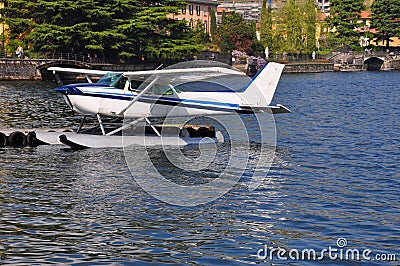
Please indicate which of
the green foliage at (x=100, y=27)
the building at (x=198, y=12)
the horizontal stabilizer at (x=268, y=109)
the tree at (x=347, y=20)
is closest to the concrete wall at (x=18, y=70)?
the green foliage at (x=100, y=27)

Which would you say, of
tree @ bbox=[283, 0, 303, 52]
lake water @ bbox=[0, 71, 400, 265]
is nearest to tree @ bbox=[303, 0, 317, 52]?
tree @ bbox=[283, 0, 303, 52]

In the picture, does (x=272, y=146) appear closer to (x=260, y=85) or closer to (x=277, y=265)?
(x=260, y=85)

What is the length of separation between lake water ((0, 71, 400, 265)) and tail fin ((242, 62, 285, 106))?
153 centimetres

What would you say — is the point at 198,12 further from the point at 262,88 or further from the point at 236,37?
the point at 262,88

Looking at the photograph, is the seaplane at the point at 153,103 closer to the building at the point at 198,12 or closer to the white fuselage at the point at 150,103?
the white fuselage at the point at 150,103

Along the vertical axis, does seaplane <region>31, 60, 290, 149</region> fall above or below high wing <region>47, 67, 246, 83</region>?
below

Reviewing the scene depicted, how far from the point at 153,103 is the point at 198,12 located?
96.5 meters

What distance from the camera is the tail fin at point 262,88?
20.9m

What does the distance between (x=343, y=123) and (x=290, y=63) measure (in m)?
63.4

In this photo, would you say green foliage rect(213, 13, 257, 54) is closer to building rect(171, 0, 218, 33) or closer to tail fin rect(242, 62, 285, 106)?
building rect(171, 0, 218, 33)

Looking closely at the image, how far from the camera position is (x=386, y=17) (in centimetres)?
11206

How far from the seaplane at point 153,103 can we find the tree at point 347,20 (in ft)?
299

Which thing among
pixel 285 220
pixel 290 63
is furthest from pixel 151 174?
pixel 290 63

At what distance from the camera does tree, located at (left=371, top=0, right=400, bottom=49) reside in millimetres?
111188
